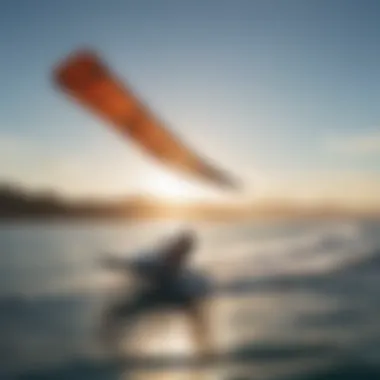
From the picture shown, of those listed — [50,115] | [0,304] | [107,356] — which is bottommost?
[107,356]

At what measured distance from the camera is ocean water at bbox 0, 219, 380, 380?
1423 millimetres

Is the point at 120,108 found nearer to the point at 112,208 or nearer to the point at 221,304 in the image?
the point at 112,208

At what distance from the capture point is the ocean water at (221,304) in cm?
142

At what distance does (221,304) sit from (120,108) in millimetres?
430

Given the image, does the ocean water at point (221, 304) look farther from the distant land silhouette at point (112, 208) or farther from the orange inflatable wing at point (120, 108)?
the orange inflatable wing at point (120, 108)

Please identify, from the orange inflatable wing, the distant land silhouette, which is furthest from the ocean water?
the orange inflatable wing

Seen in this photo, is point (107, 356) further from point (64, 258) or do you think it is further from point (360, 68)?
point (360, 68)

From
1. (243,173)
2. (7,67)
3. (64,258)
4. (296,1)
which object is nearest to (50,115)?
(7,67)

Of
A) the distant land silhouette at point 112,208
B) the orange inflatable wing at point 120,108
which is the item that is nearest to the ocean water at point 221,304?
Result: the distant land silhouette at point 112,208

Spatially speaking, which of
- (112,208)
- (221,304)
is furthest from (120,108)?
(221,304)

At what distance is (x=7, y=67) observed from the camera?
57.7 inches

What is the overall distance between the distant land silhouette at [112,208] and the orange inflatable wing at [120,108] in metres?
0.07

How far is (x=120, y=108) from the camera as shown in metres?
1.43

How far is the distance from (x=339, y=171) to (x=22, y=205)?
2.08 feet
